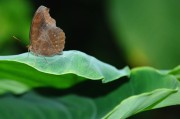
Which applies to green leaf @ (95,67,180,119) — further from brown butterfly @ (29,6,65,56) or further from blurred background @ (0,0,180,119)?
blurred background @ (0,0,180,119)

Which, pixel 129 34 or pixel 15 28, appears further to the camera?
pixel 15 28

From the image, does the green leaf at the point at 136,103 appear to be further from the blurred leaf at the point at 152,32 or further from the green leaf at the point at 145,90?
the blurred leaf at the point at 152,32

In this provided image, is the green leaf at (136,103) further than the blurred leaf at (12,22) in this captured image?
No

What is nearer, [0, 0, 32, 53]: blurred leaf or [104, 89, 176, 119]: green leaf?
[104, 89, 176, 119]: green leaf

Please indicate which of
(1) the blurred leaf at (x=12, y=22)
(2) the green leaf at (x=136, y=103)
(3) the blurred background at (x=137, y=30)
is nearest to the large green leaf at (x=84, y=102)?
(2) the green leaf at (x=136, y=103)

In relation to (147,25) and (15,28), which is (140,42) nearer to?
(147,25)

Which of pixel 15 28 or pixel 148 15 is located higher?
pixel 148 15

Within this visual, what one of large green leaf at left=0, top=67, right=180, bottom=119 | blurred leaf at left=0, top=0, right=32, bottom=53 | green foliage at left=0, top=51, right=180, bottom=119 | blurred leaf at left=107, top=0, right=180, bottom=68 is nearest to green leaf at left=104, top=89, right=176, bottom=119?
green foliage at left=0, top=51, right=180, bottom=119

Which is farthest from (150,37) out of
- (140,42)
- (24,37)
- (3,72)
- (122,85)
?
(3,72)
